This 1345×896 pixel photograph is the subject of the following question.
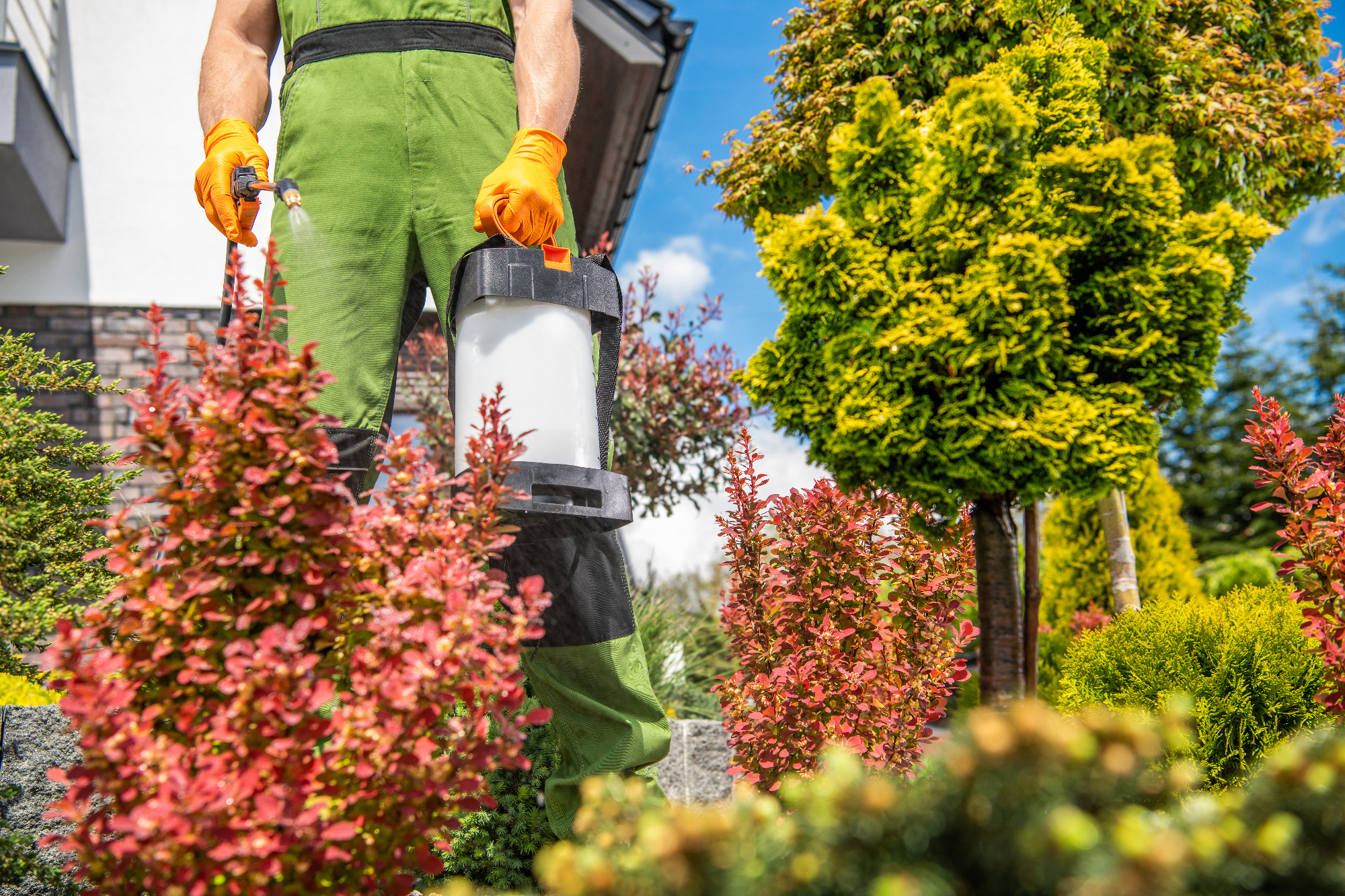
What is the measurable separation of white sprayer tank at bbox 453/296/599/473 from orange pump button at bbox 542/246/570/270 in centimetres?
10

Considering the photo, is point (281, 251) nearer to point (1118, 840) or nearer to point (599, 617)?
point (599, 617)

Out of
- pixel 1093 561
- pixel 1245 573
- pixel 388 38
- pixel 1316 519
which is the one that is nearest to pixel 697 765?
pixel 1316 519

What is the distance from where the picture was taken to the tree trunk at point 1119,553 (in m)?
4.46

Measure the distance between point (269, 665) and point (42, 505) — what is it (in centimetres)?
119

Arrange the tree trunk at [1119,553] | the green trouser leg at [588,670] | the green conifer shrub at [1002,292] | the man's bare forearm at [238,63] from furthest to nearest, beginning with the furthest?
the tree trunk at [1119,553]
the green conifer shrub at [1002,292]
the man's bare forearm at [238,63]
the green trouser leg at [588,670]

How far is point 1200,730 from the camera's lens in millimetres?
2326

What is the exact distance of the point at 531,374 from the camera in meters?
1.75

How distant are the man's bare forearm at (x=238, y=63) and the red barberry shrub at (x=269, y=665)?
47.1 inches

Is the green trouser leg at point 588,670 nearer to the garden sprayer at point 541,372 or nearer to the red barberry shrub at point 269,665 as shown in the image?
the garden sprayer at point 541,372

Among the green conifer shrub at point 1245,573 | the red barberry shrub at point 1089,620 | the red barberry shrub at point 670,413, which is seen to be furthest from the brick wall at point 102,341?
the green conifer shrub at point 1245,573

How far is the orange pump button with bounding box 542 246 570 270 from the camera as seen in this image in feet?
5.97

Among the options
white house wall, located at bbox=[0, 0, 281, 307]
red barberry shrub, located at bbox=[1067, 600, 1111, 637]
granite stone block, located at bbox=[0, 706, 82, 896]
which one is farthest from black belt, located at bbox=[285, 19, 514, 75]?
red barberry shrub, located at bbox=[1067, 600, 1111, 637]

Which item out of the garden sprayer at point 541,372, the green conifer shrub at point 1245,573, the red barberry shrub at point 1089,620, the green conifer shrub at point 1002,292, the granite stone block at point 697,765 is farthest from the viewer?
the green conifer shrub at point 1245,573

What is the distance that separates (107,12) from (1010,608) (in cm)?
700
